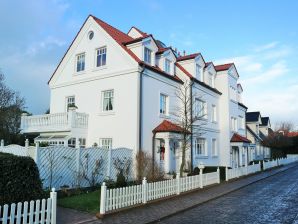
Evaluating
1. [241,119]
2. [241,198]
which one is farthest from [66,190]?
[241,119]

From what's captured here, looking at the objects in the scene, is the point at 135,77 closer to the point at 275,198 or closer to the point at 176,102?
the point at 176,102

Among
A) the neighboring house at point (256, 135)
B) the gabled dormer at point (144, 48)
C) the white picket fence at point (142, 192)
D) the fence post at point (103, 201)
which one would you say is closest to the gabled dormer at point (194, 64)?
the gabled dormer at point (144, 48)

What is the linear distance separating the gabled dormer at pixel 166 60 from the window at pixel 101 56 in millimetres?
3884

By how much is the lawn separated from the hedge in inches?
94.7

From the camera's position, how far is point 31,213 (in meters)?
7.34

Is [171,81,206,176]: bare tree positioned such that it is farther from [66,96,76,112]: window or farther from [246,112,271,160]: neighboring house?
[246,112,271,160]: neighboring house

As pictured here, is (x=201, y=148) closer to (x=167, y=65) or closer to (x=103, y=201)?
(x=167, y=65)

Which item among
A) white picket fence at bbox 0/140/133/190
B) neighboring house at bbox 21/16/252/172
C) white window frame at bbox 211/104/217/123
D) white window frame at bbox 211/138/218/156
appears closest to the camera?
white picket fence at bbox 0/140/133/190

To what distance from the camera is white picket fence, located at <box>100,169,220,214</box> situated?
1009 cm

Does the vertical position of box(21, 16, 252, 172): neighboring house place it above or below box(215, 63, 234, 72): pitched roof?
below

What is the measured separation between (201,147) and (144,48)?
10.7 meters

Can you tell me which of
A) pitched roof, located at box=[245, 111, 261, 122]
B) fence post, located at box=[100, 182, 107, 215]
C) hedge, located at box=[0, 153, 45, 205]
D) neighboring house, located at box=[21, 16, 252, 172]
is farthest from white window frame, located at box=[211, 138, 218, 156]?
pitched roof, located at box=[245, 111, 261, 122]

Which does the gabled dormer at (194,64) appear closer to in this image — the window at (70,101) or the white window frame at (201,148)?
the white window frame at (201,148)

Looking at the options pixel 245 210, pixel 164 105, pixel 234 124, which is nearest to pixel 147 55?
pixel 164 105
